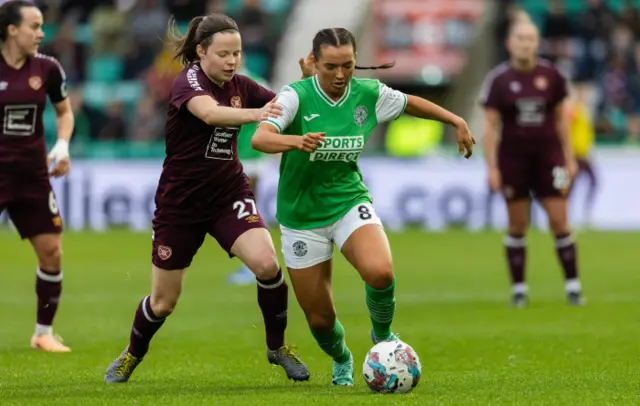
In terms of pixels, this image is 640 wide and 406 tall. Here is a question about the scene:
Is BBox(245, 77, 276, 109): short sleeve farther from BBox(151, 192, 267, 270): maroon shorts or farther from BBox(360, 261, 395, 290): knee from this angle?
BBox(360, 261, 395, 290): knee

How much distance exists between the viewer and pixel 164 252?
8070mm

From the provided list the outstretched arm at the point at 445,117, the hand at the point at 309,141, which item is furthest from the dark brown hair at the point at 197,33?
the hand at the point at 309,141

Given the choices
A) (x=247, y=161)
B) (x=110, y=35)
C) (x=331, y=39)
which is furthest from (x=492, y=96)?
(x=110, y=35)

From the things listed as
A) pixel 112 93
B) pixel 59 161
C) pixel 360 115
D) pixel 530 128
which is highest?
pixel 360 115

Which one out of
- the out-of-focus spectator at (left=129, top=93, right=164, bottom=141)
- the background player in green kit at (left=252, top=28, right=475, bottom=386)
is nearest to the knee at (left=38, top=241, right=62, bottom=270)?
the background player in green kit at (left=252, top=28, right=475, bottom=386)

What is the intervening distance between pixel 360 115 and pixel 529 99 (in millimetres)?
5399

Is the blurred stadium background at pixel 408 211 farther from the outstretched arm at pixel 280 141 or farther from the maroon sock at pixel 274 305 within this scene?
the outstretched arm at pixel 280 141

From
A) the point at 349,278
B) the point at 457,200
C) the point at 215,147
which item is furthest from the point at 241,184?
the point at 457,200

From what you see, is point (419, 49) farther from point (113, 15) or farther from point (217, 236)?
point (217, 236)

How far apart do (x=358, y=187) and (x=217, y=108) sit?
1.02 metres

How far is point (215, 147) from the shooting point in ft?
26.6

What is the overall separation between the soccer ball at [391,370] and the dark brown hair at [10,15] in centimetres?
396

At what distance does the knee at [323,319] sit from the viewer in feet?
26.1

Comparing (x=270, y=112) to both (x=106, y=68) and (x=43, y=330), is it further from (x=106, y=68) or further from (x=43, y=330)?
(x=106, y=68)
